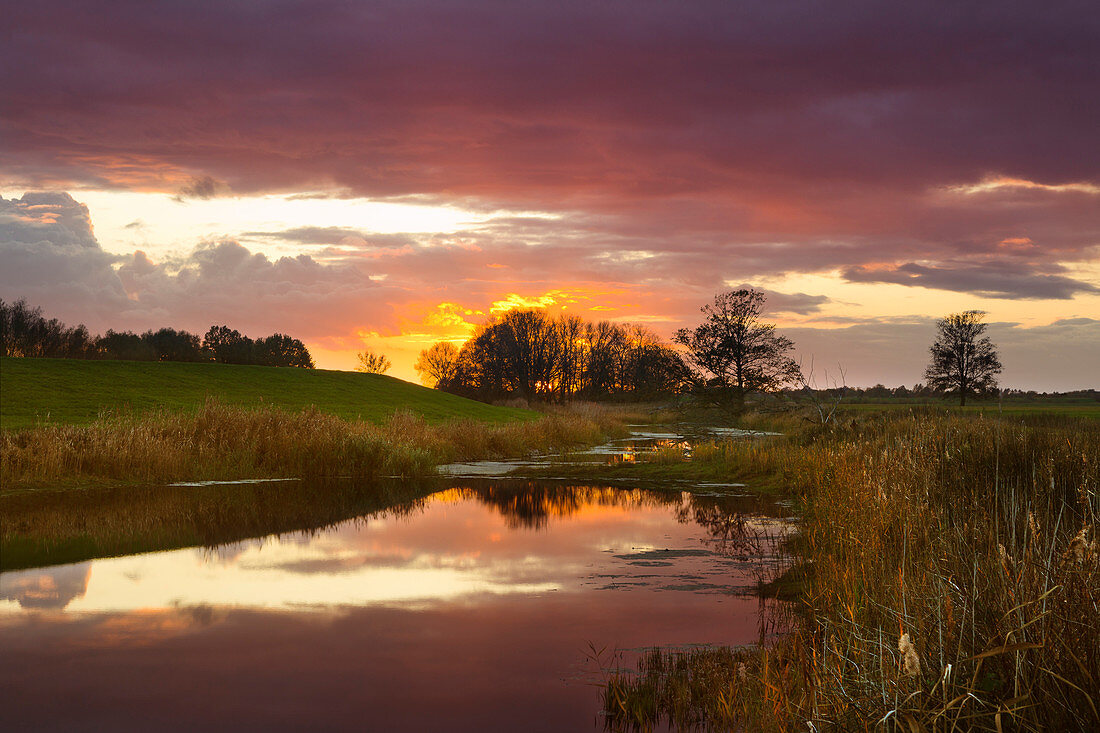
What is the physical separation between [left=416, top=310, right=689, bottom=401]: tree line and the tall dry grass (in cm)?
6358

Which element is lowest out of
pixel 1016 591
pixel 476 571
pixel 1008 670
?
pixel 476 571

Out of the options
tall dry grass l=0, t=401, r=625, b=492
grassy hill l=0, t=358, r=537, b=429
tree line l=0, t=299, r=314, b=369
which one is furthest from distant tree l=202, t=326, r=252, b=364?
tall dry grass l=0, t=401, r=625, b=492

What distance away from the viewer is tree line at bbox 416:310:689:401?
9912 centimetres

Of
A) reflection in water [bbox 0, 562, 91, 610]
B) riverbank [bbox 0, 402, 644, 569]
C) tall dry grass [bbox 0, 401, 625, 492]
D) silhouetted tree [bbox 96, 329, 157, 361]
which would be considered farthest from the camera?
silhouetted tree [bbox 96, 329, 157, 361]

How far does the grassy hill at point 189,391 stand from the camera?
1286 inches

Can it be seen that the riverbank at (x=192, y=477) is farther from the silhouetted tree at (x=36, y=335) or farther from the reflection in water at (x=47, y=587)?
the silhouetted tree at (x=36, y=335)

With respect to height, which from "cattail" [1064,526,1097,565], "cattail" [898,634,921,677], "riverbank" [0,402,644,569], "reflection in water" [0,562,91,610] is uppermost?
"cattail" [1064,526,1097,565]

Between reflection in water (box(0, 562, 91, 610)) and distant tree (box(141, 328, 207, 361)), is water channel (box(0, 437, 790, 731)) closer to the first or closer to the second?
reflection in water (box(0, 562, 91, 610))

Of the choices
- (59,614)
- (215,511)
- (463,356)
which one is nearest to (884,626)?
(59,614)

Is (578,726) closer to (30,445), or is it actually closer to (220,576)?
(220,576)

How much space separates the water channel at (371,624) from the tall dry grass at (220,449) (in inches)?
293

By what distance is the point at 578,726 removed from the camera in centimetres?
626

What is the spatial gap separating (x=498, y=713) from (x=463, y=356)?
318 feet

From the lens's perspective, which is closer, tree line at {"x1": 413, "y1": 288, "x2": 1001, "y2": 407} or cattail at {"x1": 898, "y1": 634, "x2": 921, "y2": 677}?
cattail at {"x1": 898, "y1": 634, "x2": 921, "y2": 677}
